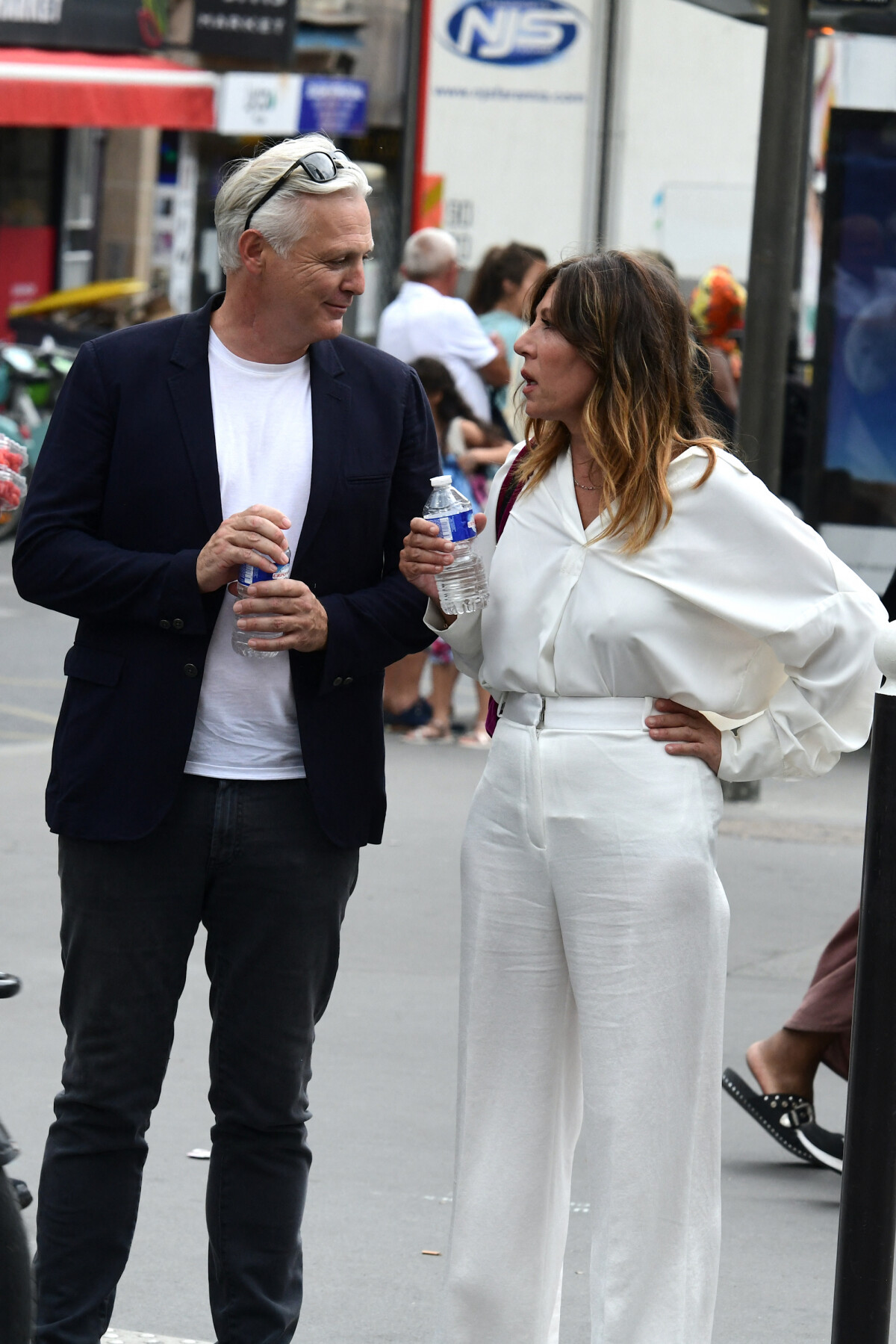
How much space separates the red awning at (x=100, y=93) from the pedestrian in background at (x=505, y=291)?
12.7 metres

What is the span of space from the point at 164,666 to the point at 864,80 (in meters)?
11.2

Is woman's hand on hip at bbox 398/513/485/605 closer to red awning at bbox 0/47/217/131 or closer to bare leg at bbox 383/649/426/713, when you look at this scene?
bare leg at bbox 383/649/426/713

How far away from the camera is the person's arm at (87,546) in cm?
313

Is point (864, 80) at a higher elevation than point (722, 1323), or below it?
higher

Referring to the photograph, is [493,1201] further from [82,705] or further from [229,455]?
[229,455]

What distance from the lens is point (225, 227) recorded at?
3199mm

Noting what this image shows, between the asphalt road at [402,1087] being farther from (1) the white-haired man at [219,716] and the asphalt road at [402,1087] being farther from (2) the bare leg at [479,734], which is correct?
(1) the white-haired man at [219,716]

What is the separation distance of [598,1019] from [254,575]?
2.75 ft

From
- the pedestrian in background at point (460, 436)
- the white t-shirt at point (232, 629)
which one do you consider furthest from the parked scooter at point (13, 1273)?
the pedestrian in background at point (460, 436)

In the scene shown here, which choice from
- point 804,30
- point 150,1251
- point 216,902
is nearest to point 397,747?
point 804,30

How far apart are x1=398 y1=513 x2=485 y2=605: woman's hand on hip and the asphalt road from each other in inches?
35.0

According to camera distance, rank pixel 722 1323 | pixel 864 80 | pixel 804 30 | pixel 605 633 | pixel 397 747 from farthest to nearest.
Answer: pixel 864 80
pixel 397 747
pixel 804 30
pixel 722 1323
pixel 605 633

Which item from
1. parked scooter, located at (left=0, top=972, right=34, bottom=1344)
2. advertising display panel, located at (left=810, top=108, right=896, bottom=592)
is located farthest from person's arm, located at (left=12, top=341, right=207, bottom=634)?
advertising display panel, located at (left=810, top=108, right=896, bottom=592)

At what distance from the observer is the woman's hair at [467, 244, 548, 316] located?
30.5 ft
